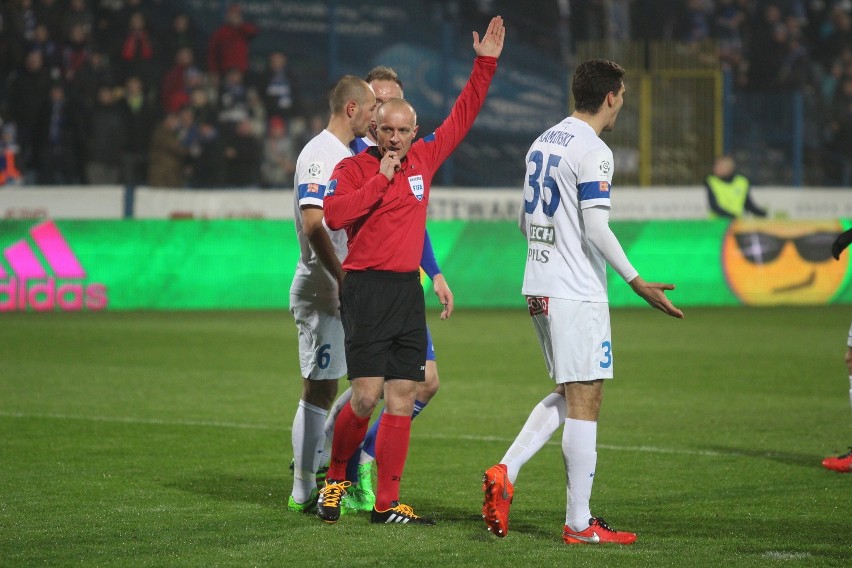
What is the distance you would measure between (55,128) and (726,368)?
11.8 m

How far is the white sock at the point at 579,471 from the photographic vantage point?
220 inches

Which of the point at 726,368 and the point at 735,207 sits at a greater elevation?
the point at 735,207

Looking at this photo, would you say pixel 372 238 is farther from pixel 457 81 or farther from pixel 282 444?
pixel 457 81

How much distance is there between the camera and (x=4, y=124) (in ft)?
65.8

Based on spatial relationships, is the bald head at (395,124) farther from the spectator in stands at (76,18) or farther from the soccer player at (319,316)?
the spectator in stands at (76,18)

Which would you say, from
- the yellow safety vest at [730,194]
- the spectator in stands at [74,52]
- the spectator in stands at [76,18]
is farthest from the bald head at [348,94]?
the spectator in stands at [76,18]

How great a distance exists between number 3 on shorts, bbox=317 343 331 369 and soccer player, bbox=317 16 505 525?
379mm

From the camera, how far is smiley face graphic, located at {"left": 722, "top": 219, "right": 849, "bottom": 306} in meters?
18.4

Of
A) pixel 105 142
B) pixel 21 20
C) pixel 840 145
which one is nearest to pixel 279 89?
pixel 105 142

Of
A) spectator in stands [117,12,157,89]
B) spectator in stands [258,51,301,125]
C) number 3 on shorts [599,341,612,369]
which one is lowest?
number 3 on shorts [599,341,612,369]

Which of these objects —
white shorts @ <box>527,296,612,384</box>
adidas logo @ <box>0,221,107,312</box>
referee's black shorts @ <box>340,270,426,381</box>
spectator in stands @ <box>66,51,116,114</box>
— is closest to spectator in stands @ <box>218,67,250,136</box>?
spectator in stands @ <box>66,51,116,114</box>

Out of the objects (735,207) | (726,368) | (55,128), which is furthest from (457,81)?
(726,368)

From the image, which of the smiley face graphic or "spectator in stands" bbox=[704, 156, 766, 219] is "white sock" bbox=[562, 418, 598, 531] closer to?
the smiley face graphic

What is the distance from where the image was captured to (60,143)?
20.0 metres
